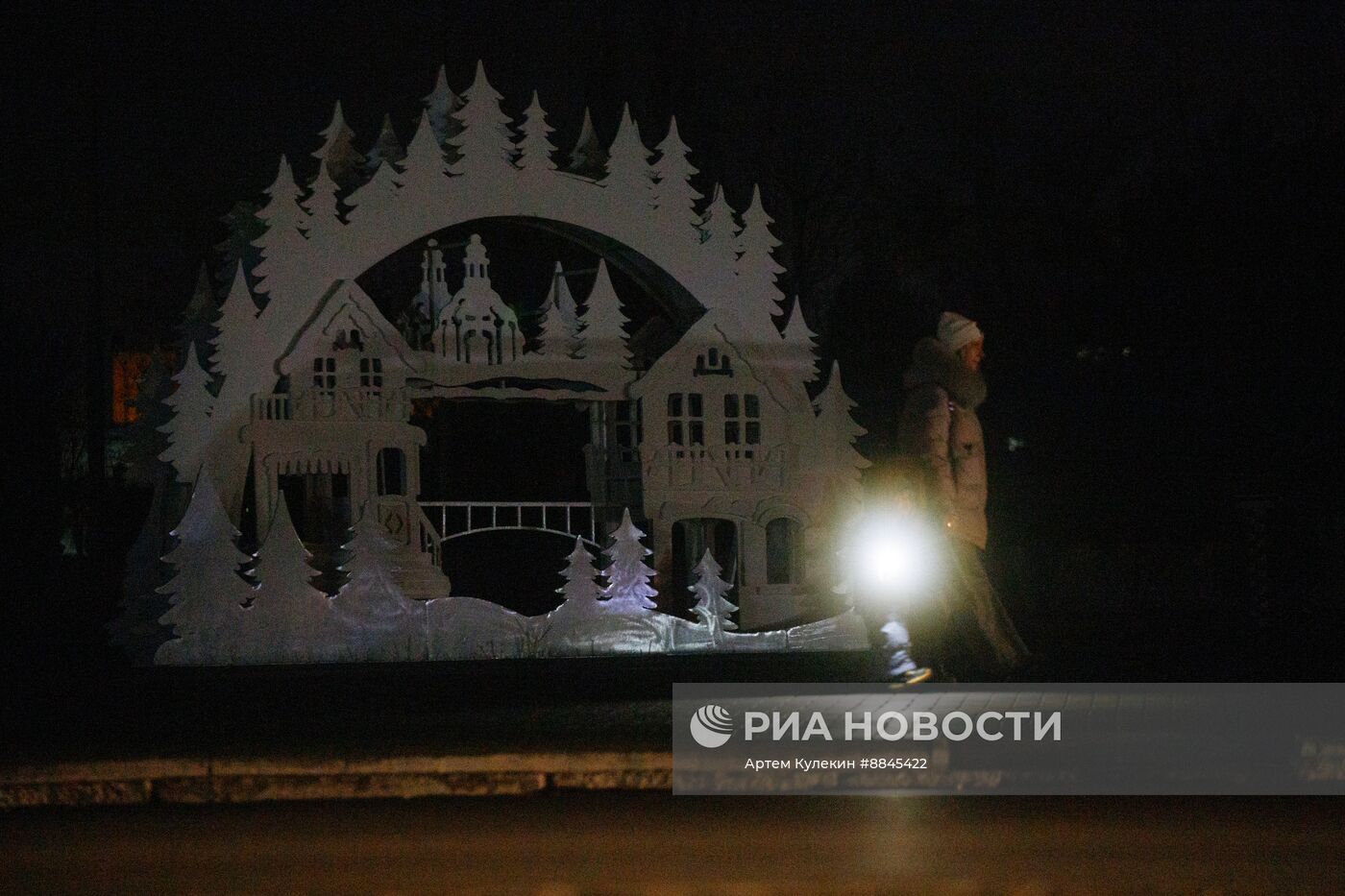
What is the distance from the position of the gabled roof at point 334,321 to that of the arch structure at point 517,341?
0.02 m

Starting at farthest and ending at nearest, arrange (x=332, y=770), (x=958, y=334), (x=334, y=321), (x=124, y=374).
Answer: (x=124, y=374), (x=334, y=321), (x=958, y=334), (x=332, y=770)

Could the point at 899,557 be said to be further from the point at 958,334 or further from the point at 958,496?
the point at 958,334

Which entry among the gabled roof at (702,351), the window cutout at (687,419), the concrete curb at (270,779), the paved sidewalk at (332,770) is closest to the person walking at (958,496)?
the paved sidewalk at (332,770)

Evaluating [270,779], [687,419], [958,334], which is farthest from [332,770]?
[687,419]

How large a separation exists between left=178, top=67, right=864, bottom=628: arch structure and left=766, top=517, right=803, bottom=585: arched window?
0.15 m

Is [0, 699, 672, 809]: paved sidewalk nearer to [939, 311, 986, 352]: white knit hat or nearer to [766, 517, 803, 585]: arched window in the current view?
[939, 311, 986, 352]: white knit hat

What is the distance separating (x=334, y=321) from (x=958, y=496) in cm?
603

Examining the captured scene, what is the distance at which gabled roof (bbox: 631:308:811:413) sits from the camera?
1427 cm

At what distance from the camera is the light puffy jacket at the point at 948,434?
408 inches

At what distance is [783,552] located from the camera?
593 inches

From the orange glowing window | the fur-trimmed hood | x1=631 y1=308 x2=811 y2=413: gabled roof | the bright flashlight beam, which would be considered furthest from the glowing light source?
the orange glowing window

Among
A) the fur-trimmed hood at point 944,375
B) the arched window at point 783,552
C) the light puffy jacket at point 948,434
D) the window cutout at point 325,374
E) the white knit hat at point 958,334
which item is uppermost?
the window cutout at point 325,374

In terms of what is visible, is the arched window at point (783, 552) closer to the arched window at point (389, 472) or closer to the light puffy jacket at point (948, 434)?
the arched window at point (389, 472)

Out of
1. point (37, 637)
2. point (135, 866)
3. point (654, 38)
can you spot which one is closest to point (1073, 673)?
point (135, 866)
